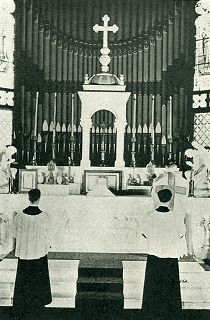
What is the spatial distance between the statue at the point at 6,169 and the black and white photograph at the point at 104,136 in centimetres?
2

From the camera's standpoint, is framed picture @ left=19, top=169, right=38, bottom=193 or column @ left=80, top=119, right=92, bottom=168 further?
column @ left=80, top=119, right=92, bottom=168

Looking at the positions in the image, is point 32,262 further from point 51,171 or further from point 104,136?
point 104,136

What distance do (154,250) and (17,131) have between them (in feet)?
13.6

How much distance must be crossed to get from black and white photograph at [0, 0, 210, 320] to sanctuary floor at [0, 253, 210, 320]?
0.08ft

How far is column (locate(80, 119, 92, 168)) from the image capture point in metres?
10.6

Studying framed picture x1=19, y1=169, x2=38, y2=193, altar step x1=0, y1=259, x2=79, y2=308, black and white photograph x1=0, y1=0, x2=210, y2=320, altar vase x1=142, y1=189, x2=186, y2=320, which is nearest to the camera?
altar vase x1=142, y1=189, x2=186, y2=320

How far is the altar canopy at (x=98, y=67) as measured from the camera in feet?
36.3

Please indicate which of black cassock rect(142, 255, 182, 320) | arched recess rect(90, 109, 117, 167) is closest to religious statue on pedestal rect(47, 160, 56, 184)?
arched recess rect(90, 109, 117, 167)

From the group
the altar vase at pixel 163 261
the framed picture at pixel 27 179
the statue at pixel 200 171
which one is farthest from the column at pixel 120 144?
the altar vase at pixel 163 261

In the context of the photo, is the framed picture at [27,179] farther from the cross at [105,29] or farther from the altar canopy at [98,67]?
the cross at [105,29]

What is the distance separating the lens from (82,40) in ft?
37.2

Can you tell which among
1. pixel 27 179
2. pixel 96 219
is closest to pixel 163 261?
pixel 96 219

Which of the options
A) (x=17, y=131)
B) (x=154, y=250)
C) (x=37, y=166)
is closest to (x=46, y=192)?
(x=37, y=166)

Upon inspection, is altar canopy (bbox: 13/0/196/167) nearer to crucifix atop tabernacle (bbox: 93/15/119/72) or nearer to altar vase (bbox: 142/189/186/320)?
crucifix atop tabernacle (bbox: 93/15/119/72)
